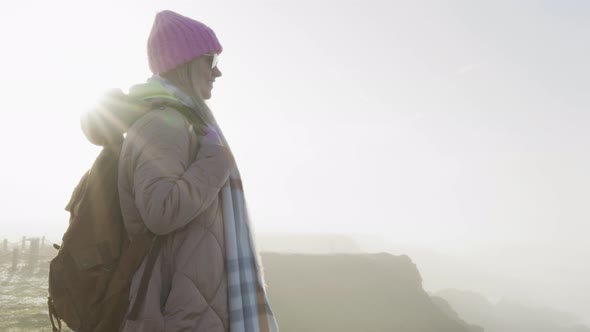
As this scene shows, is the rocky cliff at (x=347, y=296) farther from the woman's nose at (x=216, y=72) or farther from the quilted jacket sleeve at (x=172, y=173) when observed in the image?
the quilted jacket sleeve at (x=172, y=173)

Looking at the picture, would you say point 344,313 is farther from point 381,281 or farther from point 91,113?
point 91,113

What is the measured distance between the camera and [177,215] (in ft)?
5.72

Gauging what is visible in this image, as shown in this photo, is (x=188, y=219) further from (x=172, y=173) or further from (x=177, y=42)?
(x=177, y=42)

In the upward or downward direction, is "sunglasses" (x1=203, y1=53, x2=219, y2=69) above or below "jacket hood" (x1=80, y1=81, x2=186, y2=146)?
above

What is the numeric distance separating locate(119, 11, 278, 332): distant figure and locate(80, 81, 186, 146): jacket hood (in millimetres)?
13

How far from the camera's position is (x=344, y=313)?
48.6m

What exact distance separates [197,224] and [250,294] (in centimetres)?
39

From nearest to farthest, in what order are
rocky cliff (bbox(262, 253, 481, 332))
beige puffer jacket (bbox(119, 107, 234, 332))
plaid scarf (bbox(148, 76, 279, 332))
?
beige puffer jacket (bbox(119, 107, 234, 332)) < plaid scarf (bbox(148, 76, 279, 332)) < rocky cliff (bbox(262, 253, 481, 332))

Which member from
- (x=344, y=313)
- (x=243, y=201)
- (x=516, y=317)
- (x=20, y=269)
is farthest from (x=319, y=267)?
(x=516, y=317)

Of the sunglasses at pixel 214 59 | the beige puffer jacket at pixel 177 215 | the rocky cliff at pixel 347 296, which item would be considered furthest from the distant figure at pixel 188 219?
the rocky cliff at pixel 347 296

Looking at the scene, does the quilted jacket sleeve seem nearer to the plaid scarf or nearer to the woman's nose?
the plaid scarf

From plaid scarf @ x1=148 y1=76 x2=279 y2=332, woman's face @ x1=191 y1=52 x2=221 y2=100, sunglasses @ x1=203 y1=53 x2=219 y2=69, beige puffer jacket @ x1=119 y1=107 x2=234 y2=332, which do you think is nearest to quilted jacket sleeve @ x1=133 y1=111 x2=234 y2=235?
beige puffer jacket @ x1=119 y1=107 x2=234 y2=332

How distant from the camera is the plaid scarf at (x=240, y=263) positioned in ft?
6.07

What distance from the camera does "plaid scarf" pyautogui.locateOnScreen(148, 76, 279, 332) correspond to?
1849 millimetres
